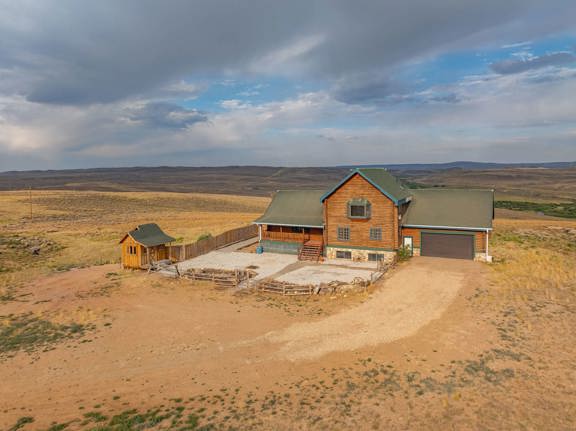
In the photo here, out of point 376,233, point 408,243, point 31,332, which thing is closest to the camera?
point 31,332

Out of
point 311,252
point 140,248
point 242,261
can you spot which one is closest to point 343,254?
point 311,252

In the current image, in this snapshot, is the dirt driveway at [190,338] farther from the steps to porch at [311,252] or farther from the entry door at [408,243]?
the steps to porch at [311,252]

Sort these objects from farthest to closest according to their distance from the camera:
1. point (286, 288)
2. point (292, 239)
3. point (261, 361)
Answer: point (292, 239)
point (286, 288)
point (261, 361)

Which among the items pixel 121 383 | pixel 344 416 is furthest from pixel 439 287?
pixel 121 383

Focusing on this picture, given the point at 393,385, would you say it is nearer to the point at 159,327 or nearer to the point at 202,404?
the point at 202,404

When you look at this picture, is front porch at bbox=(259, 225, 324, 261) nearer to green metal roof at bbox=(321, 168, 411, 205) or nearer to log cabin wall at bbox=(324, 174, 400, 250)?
log cabin wall at bbox=(324, 174, 400, 250)

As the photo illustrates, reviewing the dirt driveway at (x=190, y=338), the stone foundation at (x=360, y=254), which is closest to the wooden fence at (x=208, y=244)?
the dirt driveway at (x=190, y=338)

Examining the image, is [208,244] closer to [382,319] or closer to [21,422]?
[382,319]
